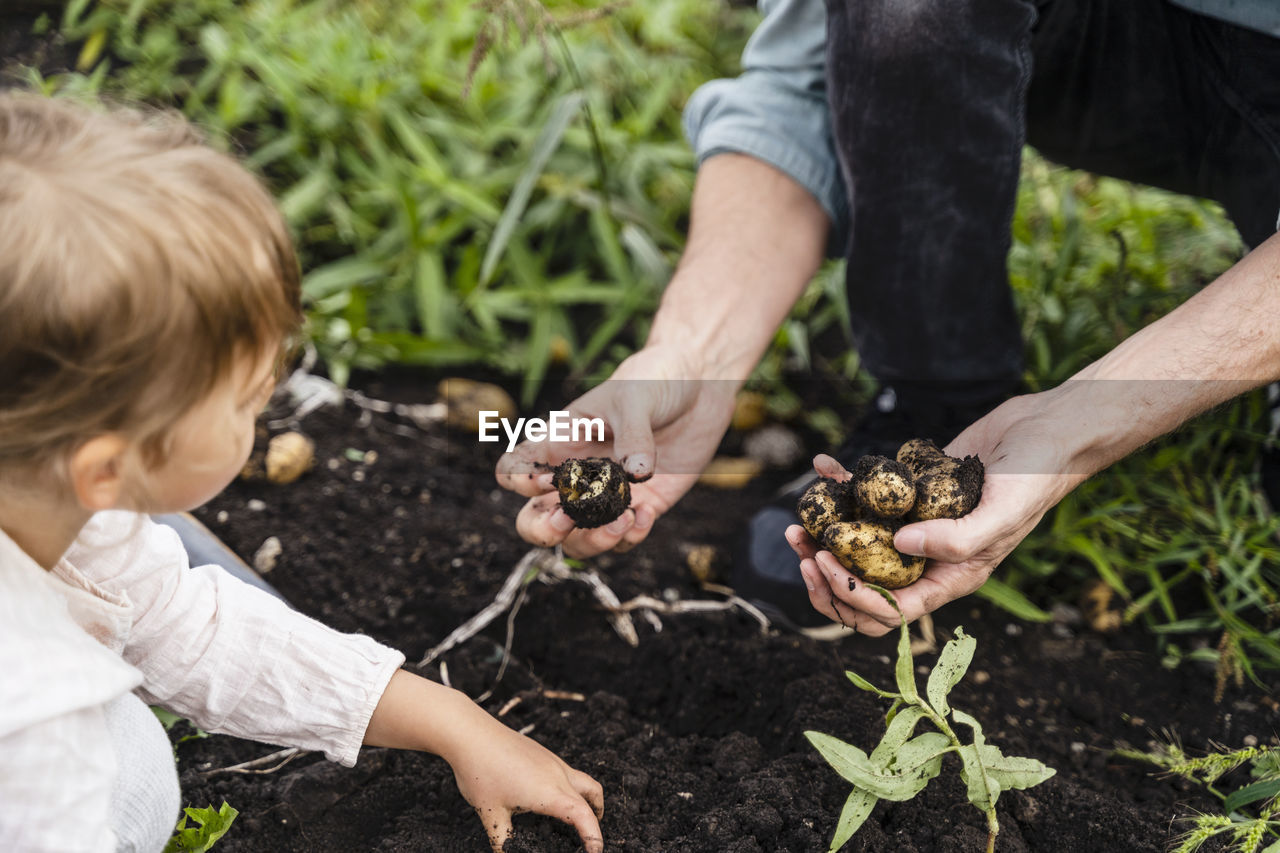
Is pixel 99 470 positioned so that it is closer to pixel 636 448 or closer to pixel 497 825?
pixel 497 825

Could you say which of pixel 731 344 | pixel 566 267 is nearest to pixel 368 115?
pixel 566 267

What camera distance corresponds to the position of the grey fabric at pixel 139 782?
1296mm

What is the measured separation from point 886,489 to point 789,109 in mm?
1094

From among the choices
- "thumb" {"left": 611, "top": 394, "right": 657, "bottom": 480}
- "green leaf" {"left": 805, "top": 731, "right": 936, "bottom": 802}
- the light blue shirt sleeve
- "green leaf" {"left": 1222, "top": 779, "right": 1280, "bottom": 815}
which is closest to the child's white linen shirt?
"thumb" {"left": 611, "top": 394, "right": 657, "bottom": 480}

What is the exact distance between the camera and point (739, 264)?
7.27 feet

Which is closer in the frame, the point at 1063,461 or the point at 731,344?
the point at 1063,461

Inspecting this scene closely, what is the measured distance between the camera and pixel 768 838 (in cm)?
147

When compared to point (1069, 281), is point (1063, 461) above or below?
above

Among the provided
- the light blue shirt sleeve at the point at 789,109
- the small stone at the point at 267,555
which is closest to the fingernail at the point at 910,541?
the light blue shirt sleeve at the point at 789,109

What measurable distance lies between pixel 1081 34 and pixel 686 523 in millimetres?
1381

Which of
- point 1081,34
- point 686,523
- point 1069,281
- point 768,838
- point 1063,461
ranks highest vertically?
point 1081,34

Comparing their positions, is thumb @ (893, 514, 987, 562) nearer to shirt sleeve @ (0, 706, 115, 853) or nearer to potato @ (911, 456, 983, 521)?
potato @ (911, 456, 983, 521)

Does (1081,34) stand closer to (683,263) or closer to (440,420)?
(683,263)

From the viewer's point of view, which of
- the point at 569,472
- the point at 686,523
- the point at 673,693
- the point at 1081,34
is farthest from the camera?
the point at 686,523
